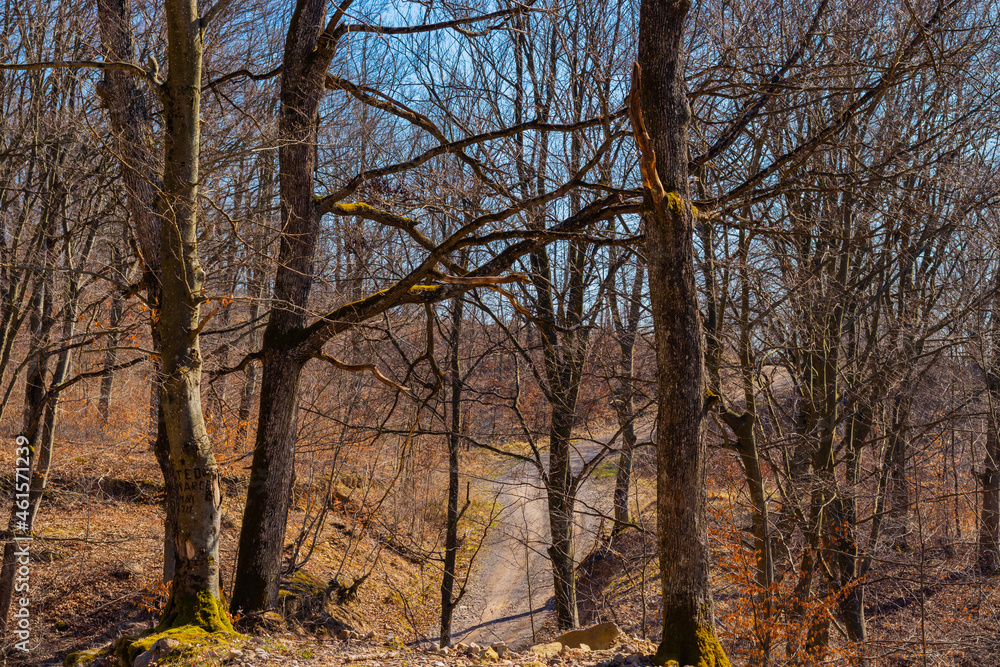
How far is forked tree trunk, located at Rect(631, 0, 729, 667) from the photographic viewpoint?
189 inches

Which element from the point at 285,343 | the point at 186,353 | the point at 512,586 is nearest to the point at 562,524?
the point at 512,586

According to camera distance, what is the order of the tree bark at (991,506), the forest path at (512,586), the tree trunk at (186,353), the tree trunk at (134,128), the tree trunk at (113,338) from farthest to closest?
1. the forest path at (512,586)
2. the tree bark at (991,506)
3. the tree trunk at (113,338)
4. the tree trunk at (134,128)
5. the tree trunk at (186,353)

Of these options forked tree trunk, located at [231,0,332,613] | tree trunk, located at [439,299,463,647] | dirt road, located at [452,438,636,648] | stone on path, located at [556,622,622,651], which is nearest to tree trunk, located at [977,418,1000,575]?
dirt road, located at [452,438,636,648]

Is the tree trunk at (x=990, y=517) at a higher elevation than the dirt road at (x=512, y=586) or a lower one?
higher

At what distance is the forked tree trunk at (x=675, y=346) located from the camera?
A: 15.8 ft

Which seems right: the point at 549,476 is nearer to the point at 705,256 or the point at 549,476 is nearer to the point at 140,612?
the point at 705,256

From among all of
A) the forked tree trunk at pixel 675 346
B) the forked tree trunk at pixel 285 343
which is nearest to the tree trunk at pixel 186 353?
the forked tree trunk at pixel 285 343

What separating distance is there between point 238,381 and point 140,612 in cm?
446

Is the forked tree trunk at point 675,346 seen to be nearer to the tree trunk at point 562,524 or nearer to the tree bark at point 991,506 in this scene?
the tree trunk at point 562,524

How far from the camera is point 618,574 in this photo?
567 inches

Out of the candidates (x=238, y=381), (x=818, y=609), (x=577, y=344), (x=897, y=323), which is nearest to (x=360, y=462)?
(x=238, y=381)

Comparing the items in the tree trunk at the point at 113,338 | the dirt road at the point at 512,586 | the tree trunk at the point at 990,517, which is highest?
the tree trunk at the point at 113,338

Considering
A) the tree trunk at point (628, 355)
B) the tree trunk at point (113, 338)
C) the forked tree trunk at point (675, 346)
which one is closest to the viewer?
the forked tree trunk at point (675, 346)

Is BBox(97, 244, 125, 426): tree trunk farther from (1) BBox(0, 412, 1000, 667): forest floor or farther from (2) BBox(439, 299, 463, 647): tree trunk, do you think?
(2) BBox(439, 299, 463, 647): tree trunk
